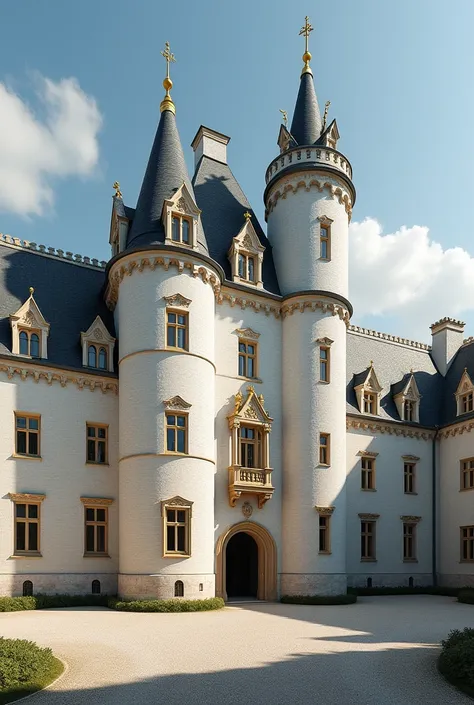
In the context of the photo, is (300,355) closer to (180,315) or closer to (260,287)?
(260,287)

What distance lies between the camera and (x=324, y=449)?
33.3 meters

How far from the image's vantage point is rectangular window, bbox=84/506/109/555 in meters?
29.5

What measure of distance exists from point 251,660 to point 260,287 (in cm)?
2161

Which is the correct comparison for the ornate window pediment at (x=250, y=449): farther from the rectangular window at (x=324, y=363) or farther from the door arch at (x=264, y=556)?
the rectangular window at (x=324, y=363)

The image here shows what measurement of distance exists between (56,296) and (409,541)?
26524 millimetres

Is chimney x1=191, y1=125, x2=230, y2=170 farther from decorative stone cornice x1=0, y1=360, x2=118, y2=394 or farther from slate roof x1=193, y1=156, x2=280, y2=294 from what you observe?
decorative stone cornice x1=0, y1=360, x2=118, y2=394

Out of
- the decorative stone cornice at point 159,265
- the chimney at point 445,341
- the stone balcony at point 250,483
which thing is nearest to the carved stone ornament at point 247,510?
the stone balcony at point 250,483

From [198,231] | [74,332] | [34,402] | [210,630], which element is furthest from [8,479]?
[198,231]

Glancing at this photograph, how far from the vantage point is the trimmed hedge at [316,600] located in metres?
30.4

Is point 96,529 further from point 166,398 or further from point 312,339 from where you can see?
point 312,339

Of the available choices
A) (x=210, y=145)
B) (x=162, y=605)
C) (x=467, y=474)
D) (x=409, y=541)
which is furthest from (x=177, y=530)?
(x=210, y=145)

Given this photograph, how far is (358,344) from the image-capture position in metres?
43.9

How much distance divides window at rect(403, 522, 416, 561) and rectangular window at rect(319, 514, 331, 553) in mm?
9856

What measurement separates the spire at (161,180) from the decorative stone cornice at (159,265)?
73 cm
